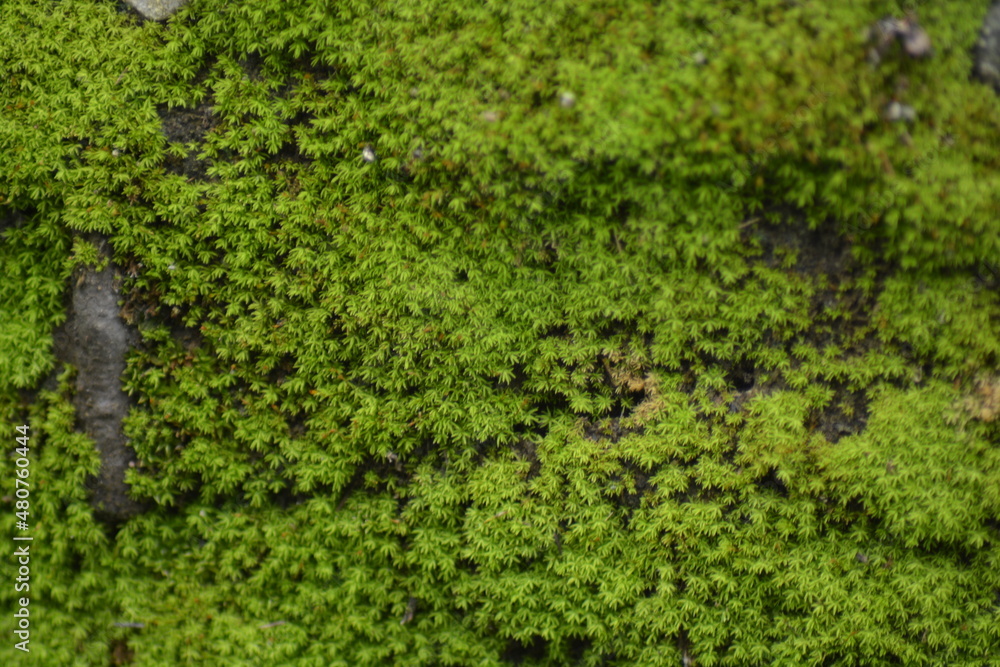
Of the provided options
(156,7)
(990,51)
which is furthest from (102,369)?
(990,51)

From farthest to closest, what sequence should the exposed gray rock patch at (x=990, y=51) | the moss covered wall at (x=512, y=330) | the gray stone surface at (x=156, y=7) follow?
the gray stone surface at (x=156, y=7)
the moss covered wall at (x=512, y=330)
the exposed gray rock patch at (x=990, y=51)

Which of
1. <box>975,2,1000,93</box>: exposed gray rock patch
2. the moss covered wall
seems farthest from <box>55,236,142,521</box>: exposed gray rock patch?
<box>975,2,1000,93</box>: exposed gray rock patch

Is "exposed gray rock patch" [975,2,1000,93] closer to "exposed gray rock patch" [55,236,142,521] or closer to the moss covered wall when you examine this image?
the moss covered wall

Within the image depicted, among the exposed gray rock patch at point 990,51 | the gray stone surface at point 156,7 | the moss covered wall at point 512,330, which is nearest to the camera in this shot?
the exposed gray rock patch at point 990,51

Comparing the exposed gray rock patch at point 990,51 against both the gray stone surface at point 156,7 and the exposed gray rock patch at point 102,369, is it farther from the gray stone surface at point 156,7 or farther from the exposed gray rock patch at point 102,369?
the exposed gray rock patch at point 102,369

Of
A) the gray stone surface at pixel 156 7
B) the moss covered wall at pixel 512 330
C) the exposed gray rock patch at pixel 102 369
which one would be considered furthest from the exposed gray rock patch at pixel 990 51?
the exposed gray rock patch at pixel 102 369
